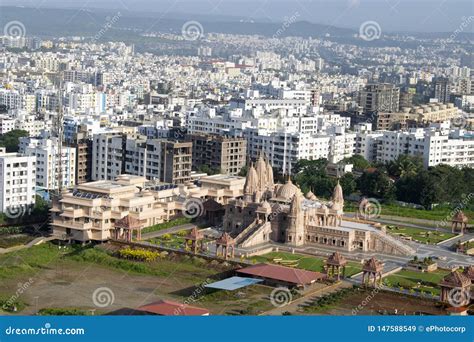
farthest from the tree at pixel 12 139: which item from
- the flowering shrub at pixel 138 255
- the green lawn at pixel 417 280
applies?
the green lawn at pixel 417 280

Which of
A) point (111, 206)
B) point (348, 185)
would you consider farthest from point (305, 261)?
point (348, 185)

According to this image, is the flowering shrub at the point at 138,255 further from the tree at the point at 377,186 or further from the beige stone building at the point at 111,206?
the tree at the point at 377,186

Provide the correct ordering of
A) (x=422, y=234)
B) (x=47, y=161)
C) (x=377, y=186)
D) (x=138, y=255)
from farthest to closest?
(x=377, y=186) → (x=47, y=161) → (x=422, y=234) → (x=138, y=255)

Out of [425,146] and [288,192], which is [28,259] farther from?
[425,146]

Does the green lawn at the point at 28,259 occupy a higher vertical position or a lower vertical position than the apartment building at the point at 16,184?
lower

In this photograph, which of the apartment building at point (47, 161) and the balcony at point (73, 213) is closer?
the balcony at point (73, 213)
